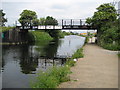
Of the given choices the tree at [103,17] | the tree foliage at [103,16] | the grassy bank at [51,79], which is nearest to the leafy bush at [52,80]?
the grassy bank at [51,79]

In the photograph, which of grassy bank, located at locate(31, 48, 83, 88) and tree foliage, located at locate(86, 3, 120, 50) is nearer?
grassy bank, located at locate(31, 48, 83, 88)

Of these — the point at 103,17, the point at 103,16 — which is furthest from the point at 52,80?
the point at 103,16

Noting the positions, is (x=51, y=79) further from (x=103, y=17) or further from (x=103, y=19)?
(x=103, y=19)

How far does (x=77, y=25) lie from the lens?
31.4m

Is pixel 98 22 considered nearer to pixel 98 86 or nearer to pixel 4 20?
→ pixel 98 86

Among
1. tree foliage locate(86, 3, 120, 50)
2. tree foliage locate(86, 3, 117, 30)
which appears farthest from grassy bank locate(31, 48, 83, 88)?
tree foliage locate(86, 3, 117, 30)

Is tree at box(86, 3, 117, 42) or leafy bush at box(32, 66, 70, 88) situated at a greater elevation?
tree at box(86, 3, 117, 42)

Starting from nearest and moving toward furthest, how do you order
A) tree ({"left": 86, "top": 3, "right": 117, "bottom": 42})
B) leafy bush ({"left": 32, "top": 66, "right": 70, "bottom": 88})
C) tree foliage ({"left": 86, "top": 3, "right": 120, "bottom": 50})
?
leafy bush ({"left": 32, "top": 66, "right": 70, "bottom": 88})
tree foliage ({"left": 86, "top": 3, "right": 120, "bottom": 50})
tree ({"left": 86, "top": 3, "right": 117, "bottom": 42})

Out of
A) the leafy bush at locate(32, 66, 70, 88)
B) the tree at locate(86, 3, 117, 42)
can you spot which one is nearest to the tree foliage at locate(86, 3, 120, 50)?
the tree at locate(86, 3, 117, 42)

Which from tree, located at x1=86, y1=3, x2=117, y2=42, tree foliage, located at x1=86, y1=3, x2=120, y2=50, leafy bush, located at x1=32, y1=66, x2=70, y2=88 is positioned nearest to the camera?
leafy bush, located at x1=32, y1=66, x2=70, y2=88

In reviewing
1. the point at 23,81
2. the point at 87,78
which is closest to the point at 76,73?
the point at 87,78

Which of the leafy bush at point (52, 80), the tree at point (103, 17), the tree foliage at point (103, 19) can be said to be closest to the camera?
the leafy bush at point (52, 80)

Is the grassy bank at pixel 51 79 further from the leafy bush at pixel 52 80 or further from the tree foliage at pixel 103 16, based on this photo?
the tree foliage at pixel 103 16

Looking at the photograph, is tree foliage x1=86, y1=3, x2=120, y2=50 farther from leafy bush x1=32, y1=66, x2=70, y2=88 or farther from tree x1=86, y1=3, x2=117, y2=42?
leafy bush x1=32, y1=66, x2=70, y2=88
